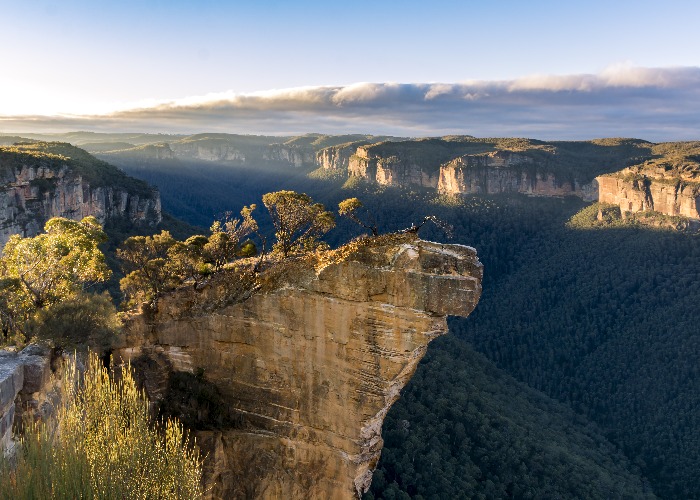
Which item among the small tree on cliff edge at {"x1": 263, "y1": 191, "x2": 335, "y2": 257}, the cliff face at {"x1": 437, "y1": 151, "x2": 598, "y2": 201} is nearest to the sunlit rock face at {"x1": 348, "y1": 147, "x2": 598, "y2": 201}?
the cliff face at {"x1": 437, "y1": 151, "x2": 598, "y2": 201}

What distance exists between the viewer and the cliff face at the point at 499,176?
114375 millimetres

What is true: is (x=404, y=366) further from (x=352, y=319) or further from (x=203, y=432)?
(x=203, y=432)

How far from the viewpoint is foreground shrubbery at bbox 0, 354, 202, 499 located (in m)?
8.64

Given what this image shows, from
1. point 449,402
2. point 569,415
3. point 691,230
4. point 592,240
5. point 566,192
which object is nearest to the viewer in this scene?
point 449,402

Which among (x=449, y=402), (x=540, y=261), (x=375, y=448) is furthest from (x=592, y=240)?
(x=375, y=448)

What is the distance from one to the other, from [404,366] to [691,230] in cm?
8581

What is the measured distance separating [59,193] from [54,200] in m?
1.47

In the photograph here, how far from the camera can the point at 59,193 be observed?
56.8m

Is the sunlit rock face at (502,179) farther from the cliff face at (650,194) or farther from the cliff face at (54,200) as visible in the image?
the cliff face at (54,200)

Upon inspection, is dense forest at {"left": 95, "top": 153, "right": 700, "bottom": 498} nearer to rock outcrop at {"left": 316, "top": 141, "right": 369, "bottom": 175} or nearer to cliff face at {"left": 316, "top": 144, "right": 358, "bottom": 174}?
rock outcrop at {"left": 316, "top": 141, "right": 369, "bottom": 175}

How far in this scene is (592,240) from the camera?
300ft

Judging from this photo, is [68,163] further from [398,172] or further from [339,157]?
[339,157]

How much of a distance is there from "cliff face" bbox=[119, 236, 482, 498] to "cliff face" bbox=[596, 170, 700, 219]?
85182 millimetres

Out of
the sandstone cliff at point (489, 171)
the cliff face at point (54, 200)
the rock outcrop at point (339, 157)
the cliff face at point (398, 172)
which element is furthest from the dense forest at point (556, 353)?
the rock outcrop at point (339, 157)
